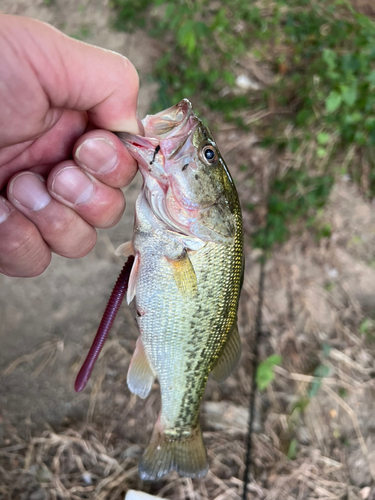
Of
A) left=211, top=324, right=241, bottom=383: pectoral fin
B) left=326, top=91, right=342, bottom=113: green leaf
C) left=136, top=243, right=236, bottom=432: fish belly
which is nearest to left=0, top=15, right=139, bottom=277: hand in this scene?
left=136, top=243, right=236, bottom=432: fish belly

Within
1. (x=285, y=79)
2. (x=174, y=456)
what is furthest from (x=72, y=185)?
(x=285, y=79)

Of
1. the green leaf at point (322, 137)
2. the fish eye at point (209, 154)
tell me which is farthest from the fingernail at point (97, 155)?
the green leaf at point (322, 137)

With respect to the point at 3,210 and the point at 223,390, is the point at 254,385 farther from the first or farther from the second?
the point at 3,210

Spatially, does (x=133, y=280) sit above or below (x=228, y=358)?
above

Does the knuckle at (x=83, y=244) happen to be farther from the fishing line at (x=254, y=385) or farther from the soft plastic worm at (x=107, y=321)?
the fishing line at (x=254, y=385)

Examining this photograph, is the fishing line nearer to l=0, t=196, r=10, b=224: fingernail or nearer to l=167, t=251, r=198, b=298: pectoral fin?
l=167, t=251, r=198, b=298: pectoral fin

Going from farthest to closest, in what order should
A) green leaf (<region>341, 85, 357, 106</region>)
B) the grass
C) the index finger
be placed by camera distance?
1. the grass
2. green leaf (<region>341, 85, 357, 106</region>)
3. the index finger

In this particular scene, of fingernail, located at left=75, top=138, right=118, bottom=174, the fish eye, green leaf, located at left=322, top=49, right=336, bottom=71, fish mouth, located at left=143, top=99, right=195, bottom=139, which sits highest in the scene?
green leaf, located at left=322, top=49, right=336, bottom=71
